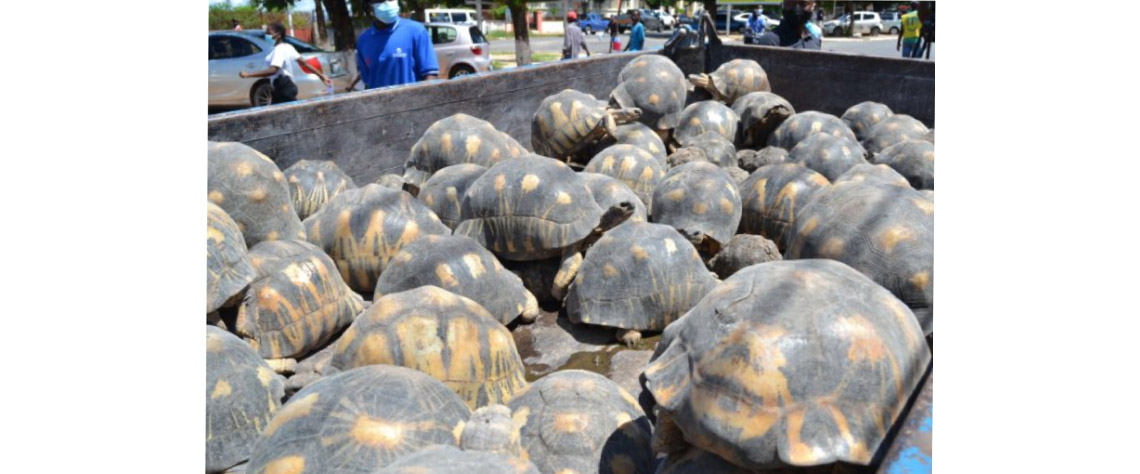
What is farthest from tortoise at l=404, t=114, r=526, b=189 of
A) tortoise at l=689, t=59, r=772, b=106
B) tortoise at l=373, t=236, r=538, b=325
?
tortoise at l=689, t=59, r=772, b=106

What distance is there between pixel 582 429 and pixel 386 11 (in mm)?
5525

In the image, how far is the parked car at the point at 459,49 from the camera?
16.7 metres

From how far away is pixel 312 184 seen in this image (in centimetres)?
626

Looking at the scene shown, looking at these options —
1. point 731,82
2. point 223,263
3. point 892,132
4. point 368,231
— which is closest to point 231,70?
point 731,82

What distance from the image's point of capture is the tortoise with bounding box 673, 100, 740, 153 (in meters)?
8.45

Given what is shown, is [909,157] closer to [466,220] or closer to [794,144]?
[794,144]

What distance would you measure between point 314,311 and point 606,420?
2.13 metres

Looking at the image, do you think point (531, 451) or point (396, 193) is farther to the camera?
point (396, 193)

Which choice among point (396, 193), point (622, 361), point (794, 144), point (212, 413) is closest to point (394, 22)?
point (396, 193)

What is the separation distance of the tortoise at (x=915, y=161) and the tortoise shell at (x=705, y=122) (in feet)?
6.59

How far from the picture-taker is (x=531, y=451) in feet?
10.2

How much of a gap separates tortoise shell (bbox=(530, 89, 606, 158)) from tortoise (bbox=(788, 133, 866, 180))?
5.39 ft

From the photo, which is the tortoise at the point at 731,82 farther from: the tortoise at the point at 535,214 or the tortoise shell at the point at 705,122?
the tortoise at the point at 535,214

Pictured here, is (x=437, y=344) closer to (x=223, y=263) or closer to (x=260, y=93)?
(x=223, y=263)
